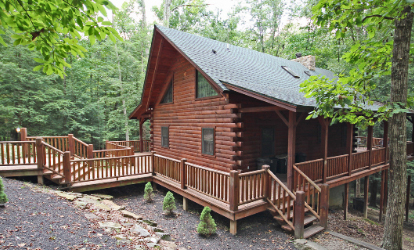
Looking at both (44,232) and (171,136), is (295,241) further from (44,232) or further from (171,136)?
(171,136)

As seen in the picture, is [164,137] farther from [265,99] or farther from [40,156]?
[265,99]

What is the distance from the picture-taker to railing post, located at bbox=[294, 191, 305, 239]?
5602 mm

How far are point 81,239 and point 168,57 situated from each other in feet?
28.5

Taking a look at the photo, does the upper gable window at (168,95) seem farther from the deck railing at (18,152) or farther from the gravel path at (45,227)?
the gravel path at (45,227)

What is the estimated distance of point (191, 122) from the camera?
32.4 ft

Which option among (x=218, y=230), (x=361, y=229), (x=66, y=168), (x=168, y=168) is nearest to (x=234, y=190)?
(x=218, y=230)

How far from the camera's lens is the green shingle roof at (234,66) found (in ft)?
26.6

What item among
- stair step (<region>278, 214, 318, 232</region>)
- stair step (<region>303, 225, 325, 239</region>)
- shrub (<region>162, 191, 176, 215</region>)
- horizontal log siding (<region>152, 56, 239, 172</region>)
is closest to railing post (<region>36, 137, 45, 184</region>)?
shrub (<region>162, 191, 176, 215</region>)

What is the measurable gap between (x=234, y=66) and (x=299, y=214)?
6.62 m

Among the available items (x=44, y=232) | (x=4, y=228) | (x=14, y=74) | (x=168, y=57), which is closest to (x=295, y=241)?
(x=44, y=232)

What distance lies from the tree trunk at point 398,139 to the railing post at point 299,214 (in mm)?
1965

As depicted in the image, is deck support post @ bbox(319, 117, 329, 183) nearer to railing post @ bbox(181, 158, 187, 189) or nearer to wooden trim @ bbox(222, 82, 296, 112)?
wooden trim @ bbox(222, 82, 296, 112)

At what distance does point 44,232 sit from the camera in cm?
405

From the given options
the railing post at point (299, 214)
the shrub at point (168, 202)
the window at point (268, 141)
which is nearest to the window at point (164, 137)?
the shrub at point (168, 202)
